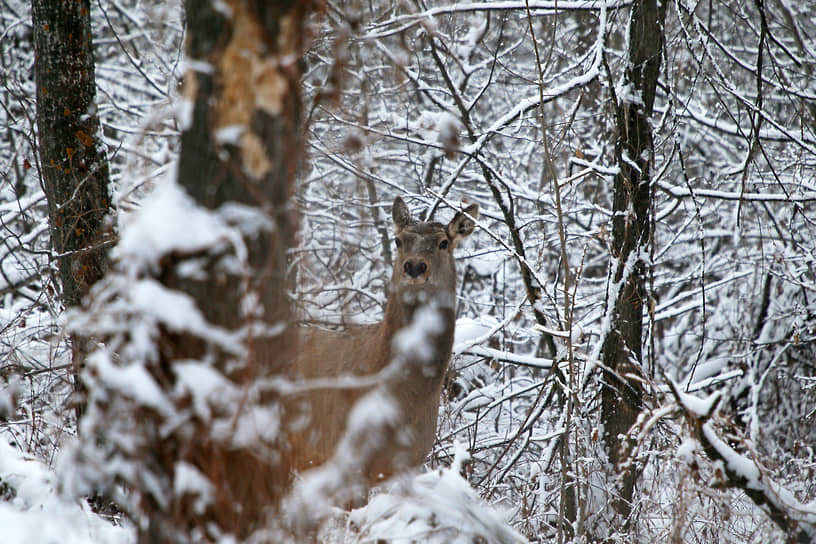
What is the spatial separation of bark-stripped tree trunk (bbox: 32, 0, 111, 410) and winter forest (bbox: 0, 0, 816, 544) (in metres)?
0.02

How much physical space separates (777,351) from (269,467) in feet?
18.9

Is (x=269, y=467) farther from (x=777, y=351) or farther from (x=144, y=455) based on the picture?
(x=777, y=351)

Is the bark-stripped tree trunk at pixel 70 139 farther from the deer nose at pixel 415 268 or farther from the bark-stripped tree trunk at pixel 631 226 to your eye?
the bark-stripped tree trunk at pixel 631 226

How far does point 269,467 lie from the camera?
6.82 feet

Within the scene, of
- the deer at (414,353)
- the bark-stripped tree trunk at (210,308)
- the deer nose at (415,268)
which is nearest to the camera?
the bark-stripped tree trunk at (210,308)

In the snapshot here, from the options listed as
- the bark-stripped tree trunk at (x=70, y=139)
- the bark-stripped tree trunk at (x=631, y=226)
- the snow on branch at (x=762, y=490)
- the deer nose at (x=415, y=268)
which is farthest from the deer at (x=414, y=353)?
the snow on branch at (x=762, y=490)

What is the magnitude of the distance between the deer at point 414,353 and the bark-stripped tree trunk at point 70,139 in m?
1.66

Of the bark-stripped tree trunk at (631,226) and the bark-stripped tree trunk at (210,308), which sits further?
the bark-stripped tree trunk at (631,226)

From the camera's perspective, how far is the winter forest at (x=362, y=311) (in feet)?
6.39

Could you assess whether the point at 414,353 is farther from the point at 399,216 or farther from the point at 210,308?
the point at 210,308

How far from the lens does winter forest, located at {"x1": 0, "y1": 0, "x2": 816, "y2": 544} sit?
76.7 inches

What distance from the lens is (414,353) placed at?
13.5 ft

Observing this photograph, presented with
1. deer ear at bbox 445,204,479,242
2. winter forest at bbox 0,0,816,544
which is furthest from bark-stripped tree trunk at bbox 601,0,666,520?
deer ear at bbox 445,204,479,242

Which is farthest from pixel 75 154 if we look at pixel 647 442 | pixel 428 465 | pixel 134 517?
pixel 647 442
